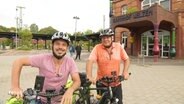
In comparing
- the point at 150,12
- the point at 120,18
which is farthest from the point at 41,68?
the point at 120,18

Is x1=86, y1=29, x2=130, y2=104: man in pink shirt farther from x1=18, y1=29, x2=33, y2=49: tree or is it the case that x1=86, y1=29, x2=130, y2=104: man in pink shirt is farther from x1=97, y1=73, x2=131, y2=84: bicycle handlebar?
x1=18, y1=29, x2=33, y2=49: tree

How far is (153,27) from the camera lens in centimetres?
3428

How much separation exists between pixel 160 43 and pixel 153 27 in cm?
202

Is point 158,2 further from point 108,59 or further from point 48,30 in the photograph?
point 48,30

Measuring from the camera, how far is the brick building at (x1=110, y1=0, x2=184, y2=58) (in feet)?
96.2

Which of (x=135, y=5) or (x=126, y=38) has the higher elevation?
(x=135, y=5)

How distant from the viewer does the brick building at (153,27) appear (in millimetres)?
29312

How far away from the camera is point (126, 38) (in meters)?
41.0

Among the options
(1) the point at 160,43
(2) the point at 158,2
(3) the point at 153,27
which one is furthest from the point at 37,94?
(1) the point at 160,43

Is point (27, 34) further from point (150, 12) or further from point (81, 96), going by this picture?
point (81, 96)

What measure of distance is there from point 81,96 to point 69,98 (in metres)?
1.67

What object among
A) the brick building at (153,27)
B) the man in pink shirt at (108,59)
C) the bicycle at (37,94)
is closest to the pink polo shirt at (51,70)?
the bicycle at (37,94)

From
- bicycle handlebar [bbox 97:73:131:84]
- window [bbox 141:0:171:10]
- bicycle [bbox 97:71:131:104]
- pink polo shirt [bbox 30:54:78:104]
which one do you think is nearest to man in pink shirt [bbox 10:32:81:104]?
pink polo shirt [bbox 30:54:78:104]

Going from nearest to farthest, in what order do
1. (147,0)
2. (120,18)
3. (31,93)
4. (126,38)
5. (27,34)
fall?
(31,93), (120,18), (147,0), (126,38), (27,34)
